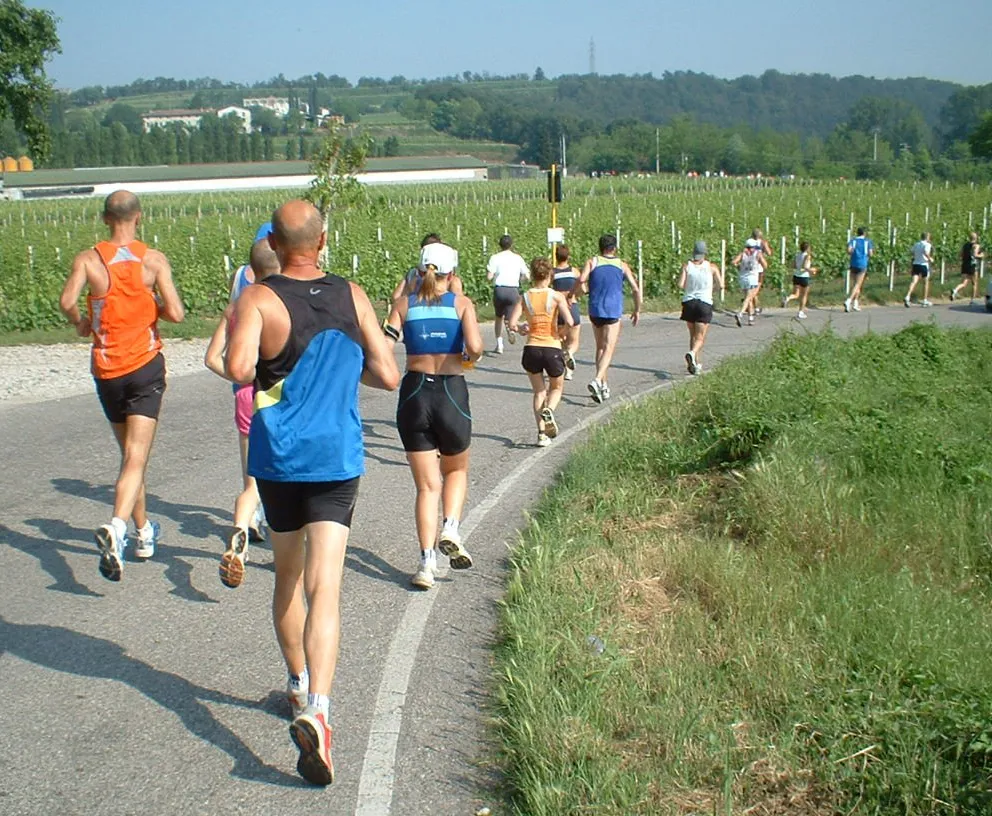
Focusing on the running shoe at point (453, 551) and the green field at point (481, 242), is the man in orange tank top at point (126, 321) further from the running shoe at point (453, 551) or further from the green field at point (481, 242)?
the green field at point (481, 242)

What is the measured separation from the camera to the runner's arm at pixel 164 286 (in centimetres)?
689

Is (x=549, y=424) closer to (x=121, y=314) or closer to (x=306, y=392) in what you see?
(x=121, y=314)

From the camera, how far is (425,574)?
6.75 metres

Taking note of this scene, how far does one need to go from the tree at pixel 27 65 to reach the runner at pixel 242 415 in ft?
120

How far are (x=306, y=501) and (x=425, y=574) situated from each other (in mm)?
2308

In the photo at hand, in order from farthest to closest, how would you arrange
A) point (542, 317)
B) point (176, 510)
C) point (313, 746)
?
1. point (542, 317)
2. point (176, 510)
3. point (313, 746)

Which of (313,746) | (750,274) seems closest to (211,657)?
(313,746)

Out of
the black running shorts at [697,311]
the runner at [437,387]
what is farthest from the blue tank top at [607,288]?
the runner at [437,387]

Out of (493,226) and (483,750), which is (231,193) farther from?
(483,750)

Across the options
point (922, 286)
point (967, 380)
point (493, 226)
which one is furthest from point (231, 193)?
point (967, 380)

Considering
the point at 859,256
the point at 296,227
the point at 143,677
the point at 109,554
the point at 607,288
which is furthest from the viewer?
the point at 859,256

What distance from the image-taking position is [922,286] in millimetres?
32000

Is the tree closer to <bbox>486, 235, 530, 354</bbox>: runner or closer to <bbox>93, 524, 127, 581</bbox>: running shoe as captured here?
<bbox>486, 235, 530, 354</bbox>: runner

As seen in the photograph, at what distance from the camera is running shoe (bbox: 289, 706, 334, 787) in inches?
166
